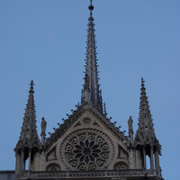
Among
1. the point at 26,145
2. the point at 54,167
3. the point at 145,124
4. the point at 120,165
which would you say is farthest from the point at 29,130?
the point at 145,124

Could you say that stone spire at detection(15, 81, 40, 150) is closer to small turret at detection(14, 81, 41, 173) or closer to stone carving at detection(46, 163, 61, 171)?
small turret at detection(14, 81, 41, 173)

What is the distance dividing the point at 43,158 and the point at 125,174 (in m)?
4.58

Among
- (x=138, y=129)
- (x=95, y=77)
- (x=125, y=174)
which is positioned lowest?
(x=125, y=174)

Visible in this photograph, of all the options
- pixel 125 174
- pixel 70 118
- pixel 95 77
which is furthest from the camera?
pixel 95 77

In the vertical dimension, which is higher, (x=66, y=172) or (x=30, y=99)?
(x=30, y=99)

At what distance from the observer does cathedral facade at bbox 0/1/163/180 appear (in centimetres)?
3888

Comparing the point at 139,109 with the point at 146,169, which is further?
the point at 139,109

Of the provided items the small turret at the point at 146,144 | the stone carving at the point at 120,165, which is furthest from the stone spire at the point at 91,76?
the stone carving at the point at 120,165

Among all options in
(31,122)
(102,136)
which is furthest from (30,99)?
(102,136)

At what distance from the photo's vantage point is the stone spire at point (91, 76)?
4381 centimetres

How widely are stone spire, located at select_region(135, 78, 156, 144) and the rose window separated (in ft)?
6.00

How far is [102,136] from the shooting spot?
4081 cm

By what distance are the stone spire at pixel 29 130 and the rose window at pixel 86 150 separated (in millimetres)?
1641

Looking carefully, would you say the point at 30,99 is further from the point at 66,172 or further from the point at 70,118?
the point at 66,172
